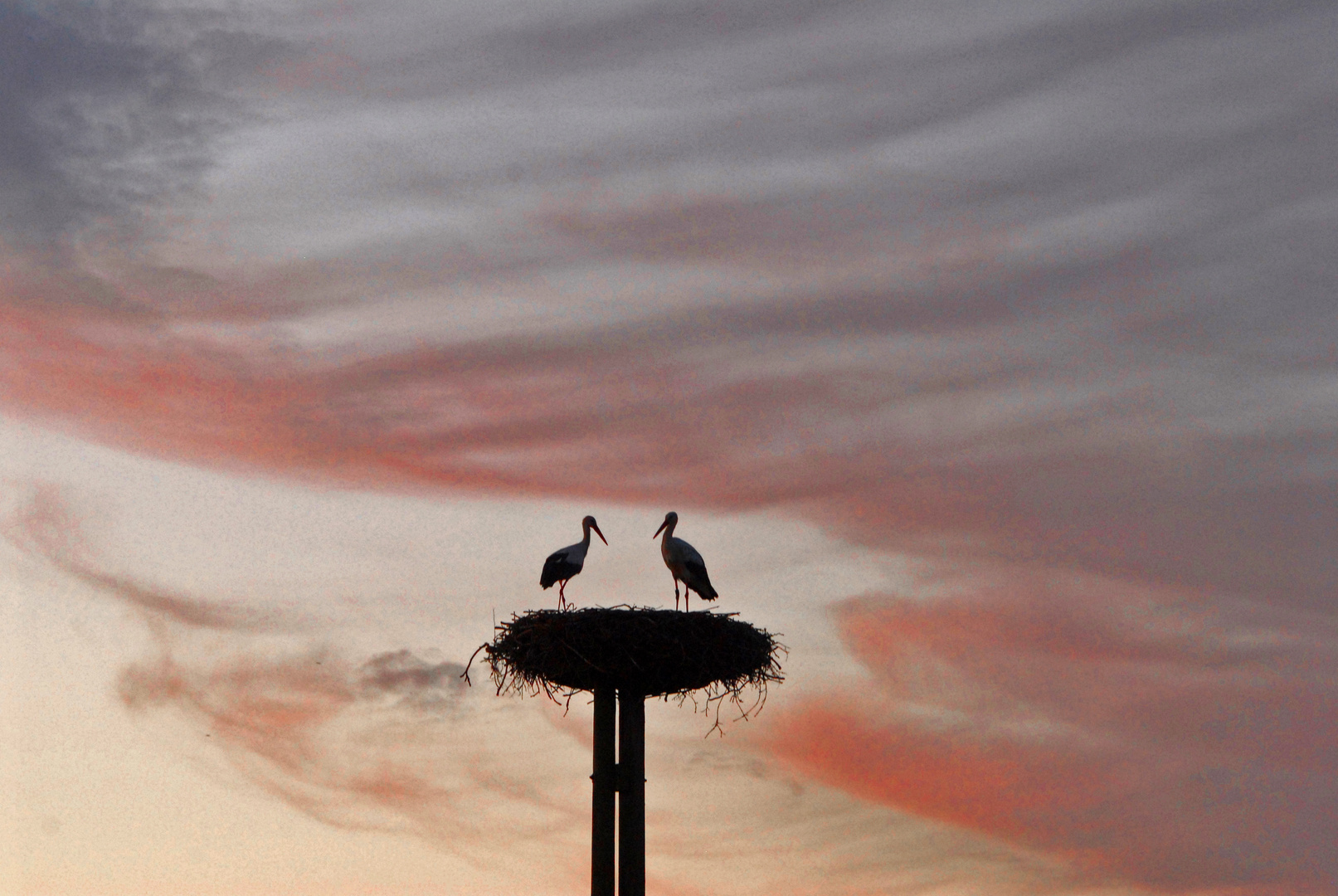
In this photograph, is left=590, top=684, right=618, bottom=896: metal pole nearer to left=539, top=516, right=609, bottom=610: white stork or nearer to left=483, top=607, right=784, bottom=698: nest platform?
left=483, top=607, right=784, bottom=698: nest platform

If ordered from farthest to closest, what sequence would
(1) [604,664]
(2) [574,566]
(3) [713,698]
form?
(2) [574,566], (3) [713,698], (1) [604,664]

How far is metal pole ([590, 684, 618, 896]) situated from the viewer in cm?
1323

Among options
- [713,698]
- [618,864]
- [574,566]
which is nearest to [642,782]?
[618,864]

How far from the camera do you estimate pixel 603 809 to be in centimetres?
1341

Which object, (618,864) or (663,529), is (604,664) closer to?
(618,864)

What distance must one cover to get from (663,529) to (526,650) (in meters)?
5.72

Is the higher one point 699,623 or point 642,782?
point 699,623

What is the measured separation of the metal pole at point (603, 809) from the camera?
13227mm

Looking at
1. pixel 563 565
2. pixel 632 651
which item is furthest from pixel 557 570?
pixel 632 651

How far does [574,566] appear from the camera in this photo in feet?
66.1

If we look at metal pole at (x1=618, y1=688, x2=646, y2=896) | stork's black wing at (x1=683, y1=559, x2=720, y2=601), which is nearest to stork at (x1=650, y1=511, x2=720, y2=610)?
stork's black wing at (x1=683, y1=559, x2=720, y2=601)

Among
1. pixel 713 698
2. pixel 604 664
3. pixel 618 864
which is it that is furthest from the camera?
pixel 713 698

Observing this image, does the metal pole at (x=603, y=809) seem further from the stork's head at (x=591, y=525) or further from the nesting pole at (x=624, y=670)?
the stork's head at (x=591, y=525)

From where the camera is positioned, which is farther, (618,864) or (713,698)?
(713,698)
